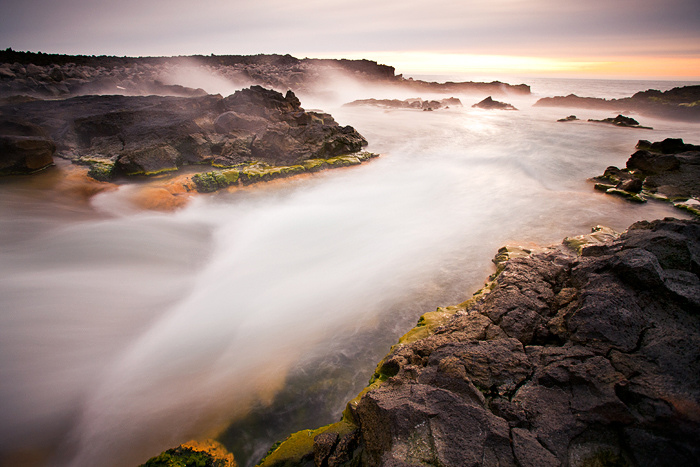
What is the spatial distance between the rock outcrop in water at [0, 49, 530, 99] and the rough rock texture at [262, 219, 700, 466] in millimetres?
32801

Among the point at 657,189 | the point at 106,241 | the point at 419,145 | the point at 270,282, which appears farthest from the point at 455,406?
the point at 419,145

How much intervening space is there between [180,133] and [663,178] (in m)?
19.2

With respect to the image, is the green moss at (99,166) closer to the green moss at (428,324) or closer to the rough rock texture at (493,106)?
the green moss at (428,324)

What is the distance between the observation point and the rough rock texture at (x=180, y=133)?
11922mm

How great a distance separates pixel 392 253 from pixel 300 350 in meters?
3.74

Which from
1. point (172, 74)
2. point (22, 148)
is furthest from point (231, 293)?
point (172, 74)

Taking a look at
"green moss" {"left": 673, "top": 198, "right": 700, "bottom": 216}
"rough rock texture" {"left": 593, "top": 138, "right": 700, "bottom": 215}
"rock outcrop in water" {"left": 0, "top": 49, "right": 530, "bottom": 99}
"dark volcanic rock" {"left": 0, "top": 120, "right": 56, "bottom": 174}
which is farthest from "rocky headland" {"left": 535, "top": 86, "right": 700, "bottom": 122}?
"dark volcanic rock" {"left": 0, "top": 120, "right": 56, "bottom": 174}

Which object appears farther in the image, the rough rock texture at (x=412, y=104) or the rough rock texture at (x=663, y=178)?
the rough rock texture at (x=412, y=104)

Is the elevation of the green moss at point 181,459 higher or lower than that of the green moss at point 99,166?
lower

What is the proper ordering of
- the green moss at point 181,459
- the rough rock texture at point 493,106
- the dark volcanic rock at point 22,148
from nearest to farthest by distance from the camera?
1. the green moss at point 181,459
2. the dark volcanic rock at point 22,148
3. the rough rock texture at point 493,106

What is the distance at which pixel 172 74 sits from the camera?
44.7 metres

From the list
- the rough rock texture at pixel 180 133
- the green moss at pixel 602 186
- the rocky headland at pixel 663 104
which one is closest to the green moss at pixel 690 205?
the green moss at pixel 602 186

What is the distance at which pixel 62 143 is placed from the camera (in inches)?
507

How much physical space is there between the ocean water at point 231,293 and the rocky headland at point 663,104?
909 inches
